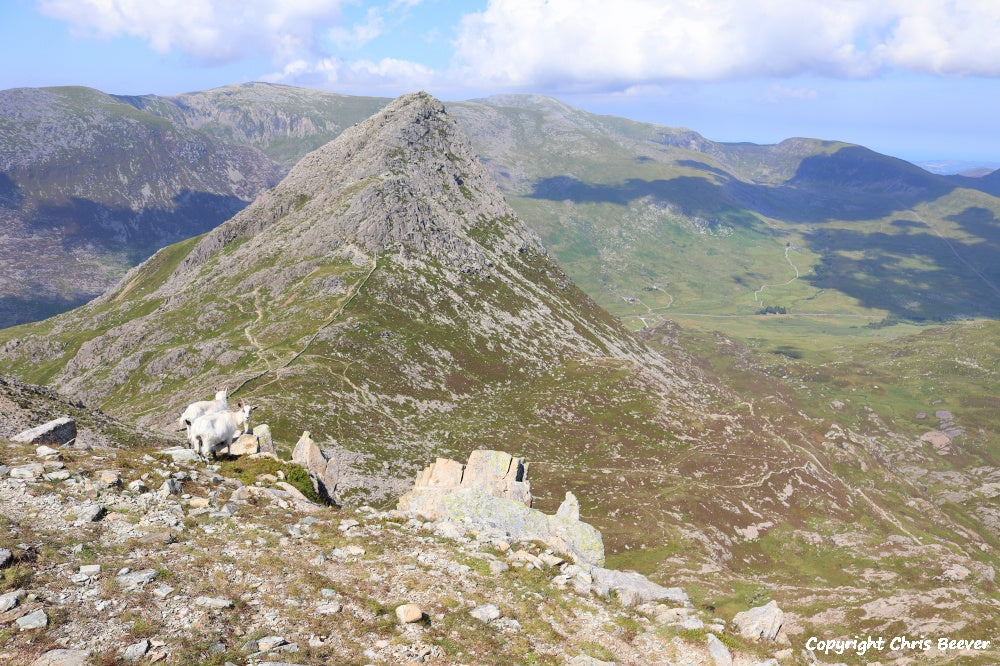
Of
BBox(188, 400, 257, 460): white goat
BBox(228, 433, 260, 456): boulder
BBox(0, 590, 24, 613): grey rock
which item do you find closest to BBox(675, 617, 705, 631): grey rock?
BBox(0, 590, 24, 613): grey rock

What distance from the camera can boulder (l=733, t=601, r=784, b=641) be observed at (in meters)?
29.0

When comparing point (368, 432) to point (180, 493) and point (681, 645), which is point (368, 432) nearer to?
point (180, 493)

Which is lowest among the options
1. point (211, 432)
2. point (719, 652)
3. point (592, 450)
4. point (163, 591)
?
point (592, 450)

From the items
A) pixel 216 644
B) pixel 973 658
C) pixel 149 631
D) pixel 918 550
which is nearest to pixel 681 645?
pixel 216 644

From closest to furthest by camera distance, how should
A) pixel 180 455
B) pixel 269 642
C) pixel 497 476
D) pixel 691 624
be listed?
pixel 269 642 < pixel 691 624 < pixel 180 455 < pixel 497 476

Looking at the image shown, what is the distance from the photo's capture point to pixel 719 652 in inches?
1004

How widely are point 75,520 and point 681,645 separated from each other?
28.1m

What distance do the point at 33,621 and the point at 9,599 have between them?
51.5 inches

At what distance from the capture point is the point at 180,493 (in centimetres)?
2947

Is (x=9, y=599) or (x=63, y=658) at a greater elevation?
(x=9, y=599)

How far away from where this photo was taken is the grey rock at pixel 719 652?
25.1m

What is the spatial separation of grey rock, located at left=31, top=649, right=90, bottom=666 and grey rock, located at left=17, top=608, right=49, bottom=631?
1.36m

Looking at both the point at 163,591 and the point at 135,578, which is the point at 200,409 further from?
the point at 163,591

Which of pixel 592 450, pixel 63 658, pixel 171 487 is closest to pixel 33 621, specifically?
pixel 63 658
